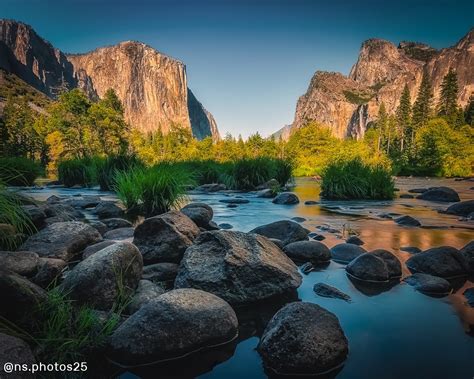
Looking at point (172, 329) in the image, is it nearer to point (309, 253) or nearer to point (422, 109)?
point (309, 253)

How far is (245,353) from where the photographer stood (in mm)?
2834

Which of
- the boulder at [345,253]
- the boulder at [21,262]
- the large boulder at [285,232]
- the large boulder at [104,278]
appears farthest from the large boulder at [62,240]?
the boulder at [345,253]

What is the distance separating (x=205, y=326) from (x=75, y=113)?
55985 mm

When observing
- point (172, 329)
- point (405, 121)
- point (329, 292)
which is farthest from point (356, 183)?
point (405, 121)

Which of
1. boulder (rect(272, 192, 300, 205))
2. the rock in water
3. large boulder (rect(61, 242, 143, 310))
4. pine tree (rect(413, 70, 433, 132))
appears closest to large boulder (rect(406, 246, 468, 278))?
the rock in water

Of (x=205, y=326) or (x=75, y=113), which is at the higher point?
(x=75, y=113)

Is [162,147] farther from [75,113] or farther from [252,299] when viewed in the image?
[252,299]

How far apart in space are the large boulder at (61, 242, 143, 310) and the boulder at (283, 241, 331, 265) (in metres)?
2.55

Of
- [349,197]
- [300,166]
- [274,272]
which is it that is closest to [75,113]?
[300,166]

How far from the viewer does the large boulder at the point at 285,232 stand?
611 centimetres

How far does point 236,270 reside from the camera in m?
3.81

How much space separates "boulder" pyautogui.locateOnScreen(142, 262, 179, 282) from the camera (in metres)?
4.30

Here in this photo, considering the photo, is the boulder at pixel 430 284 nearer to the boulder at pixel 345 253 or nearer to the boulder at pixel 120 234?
the boulder at pixel 345 253

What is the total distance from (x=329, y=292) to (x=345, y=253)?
1543mm
